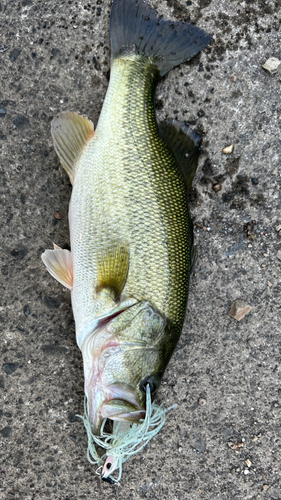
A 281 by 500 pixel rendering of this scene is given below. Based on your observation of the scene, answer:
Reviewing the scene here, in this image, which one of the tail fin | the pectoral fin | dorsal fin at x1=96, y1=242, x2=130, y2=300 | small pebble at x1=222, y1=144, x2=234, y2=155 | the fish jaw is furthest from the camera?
small pebble at x1=222, y1=144, x2=234, y2=155

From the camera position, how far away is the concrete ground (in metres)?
2.63

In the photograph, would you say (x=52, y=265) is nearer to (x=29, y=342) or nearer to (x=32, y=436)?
(x=29, y=342)

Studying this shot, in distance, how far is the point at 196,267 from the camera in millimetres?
2725

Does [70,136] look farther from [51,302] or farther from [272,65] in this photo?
[272,65]

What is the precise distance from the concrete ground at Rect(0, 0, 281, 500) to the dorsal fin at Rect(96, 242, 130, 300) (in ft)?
1.75

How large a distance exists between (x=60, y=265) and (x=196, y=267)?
91 cm

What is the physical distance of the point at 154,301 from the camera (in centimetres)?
221

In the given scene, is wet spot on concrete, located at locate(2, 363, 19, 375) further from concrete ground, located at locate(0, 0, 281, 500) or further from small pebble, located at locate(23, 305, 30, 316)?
small pebble, located at locate(23, 305, 30, 316)

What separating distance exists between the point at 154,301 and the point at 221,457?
128cm

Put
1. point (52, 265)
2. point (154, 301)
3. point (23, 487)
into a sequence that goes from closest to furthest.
A: point (154, 301) → point (52, 265) → point (23, 487)

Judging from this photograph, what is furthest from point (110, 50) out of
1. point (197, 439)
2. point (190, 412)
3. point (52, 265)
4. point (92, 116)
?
point (197, 439)

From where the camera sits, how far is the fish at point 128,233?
2.15m

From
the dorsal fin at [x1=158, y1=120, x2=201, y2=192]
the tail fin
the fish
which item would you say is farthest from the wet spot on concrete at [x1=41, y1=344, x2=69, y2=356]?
the tail fin

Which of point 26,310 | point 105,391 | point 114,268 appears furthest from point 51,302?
point 105,391
